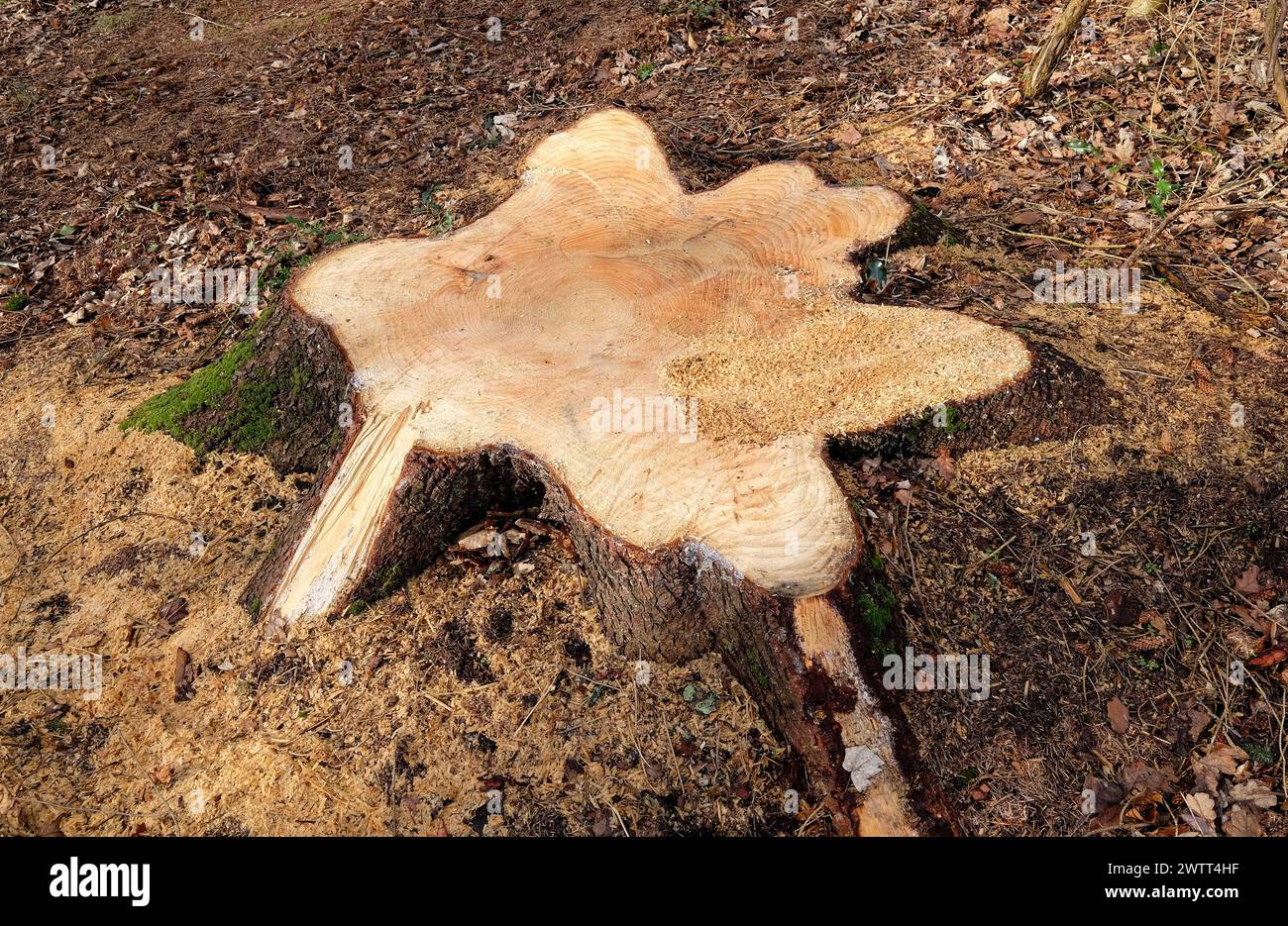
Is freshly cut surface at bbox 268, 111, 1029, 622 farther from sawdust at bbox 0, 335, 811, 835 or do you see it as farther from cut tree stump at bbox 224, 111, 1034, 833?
sawdust at bbox 0, 335, 811, 835

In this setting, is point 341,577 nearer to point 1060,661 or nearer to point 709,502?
point 709,502

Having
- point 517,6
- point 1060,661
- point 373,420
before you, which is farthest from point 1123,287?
point 517,6

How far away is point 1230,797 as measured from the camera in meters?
2.64

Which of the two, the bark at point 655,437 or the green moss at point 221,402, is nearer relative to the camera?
the bark at point 655,437

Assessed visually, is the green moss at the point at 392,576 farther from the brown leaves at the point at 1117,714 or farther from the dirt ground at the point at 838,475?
the brown leaves at the point at 1117,714

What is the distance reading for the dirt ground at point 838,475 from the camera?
9.07 ft

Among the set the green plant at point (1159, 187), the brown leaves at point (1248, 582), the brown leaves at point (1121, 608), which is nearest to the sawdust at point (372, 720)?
the brown leaves at point (1121, 608)

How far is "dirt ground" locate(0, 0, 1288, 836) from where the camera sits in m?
2.77

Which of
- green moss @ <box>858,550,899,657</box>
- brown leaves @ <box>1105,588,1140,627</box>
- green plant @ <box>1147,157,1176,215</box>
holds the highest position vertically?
green plant @ <box>1147,157,1176,215</box>

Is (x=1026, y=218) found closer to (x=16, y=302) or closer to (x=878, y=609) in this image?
(x=878, y=609)

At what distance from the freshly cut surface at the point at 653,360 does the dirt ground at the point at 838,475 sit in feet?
0.90

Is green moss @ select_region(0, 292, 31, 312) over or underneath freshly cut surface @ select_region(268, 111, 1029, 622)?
underneath

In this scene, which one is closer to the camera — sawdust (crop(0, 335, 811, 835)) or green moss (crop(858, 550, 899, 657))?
green moss (crop(858, 550, 899, 657))

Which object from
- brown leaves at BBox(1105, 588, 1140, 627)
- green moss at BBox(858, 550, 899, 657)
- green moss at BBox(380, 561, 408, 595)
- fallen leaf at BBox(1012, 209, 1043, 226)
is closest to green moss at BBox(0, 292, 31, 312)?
green moss at BBox(380, 561, 408, 595)
